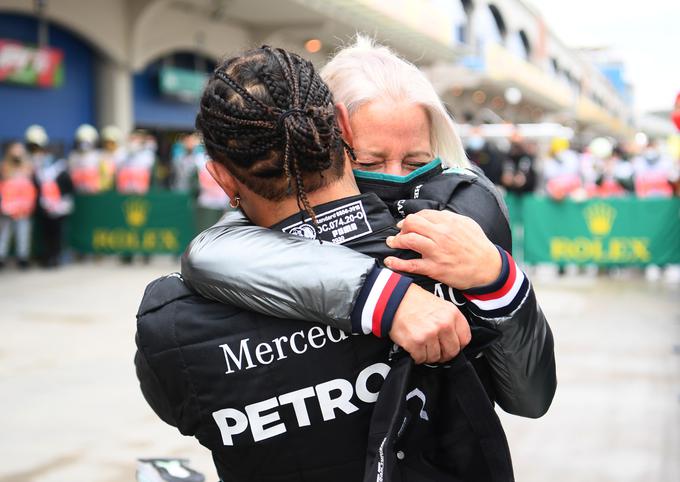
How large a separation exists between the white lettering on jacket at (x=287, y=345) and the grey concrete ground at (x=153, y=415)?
3051mm

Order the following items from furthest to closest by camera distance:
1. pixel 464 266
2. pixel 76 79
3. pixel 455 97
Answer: pixel 455 97 → pixel 76 79 → pixel 464 266

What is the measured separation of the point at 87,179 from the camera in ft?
40.0

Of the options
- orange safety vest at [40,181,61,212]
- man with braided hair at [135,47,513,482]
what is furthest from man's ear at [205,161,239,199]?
orange safety vest at [40,181,61,212]

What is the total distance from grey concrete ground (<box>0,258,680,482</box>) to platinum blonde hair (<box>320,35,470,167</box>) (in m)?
2.83

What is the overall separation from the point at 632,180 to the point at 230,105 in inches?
436

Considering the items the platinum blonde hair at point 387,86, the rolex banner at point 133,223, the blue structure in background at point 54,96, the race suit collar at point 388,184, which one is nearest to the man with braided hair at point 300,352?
the race suit collar at point 388,184

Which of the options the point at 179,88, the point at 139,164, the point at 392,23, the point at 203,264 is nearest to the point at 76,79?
the point at 179,88

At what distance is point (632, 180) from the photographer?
37.6 ft

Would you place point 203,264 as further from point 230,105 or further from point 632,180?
point 632,180

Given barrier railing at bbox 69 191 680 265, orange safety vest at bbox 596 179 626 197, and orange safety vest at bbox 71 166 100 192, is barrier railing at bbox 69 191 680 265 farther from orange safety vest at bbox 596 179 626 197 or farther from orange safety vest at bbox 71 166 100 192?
orange safety vest at bbox 596 179 626 197

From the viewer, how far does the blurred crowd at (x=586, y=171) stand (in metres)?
10.8

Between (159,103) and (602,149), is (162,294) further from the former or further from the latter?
(159,103)

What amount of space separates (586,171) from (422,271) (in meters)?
10.8

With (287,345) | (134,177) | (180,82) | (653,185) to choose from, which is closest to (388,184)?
(287,345)
